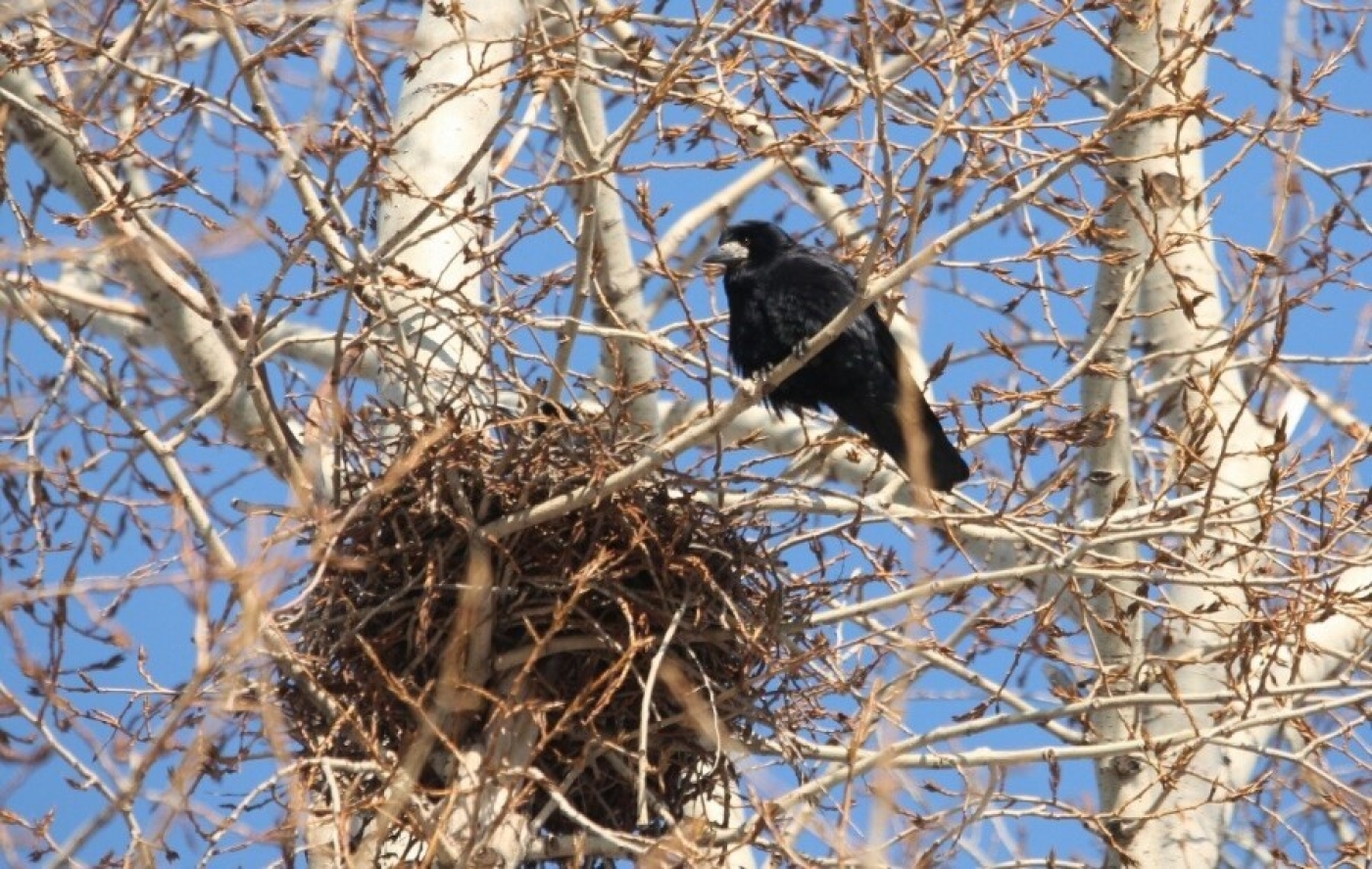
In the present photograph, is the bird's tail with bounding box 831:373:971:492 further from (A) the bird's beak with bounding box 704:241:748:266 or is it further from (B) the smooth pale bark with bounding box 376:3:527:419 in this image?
(B) the smooth pale bark with bounding box 376:3:527:419

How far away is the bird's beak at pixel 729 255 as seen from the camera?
684cm

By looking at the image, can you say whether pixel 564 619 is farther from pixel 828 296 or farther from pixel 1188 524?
pixel 828 296

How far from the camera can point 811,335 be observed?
6.35 m

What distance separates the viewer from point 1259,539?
539 cm

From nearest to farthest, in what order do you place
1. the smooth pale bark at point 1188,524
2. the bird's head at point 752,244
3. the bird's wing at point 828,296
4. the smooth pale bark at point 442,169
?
the smooth pale bark at point 1188,524 < the smooth pale bark at point 442,169 < the bird's wing at point 828,296 < the bird's head at point 752,244

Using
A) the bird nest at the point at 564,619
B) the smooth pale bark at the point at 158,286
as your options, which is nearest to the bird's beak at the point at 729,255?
the bird nest at the point at 564,619

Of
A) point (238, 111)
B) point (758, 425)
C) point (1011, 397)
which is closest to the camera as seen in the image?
point (238, 111)

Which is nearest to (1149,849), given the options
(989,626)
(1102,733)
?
(1102,733)

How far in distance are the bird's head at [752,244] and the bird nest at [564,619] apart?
1411mm

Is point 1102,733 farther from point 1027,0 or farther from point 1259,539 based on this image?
point 1027,0

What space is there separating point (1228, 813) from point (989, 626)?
182 cm

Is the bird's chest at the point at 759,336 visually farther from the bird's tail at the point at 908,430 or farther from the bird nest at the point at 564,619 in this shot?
the bird nest at the point at 564,619

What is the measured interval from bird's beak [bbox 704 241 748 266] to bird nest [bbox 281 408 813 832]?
1.41 m

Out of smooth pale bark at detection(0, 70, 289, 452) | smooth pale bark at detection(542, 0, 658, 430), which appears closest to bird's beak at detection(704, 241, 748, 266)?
smooth pale bark at detection(542, 0, 658, 430)
